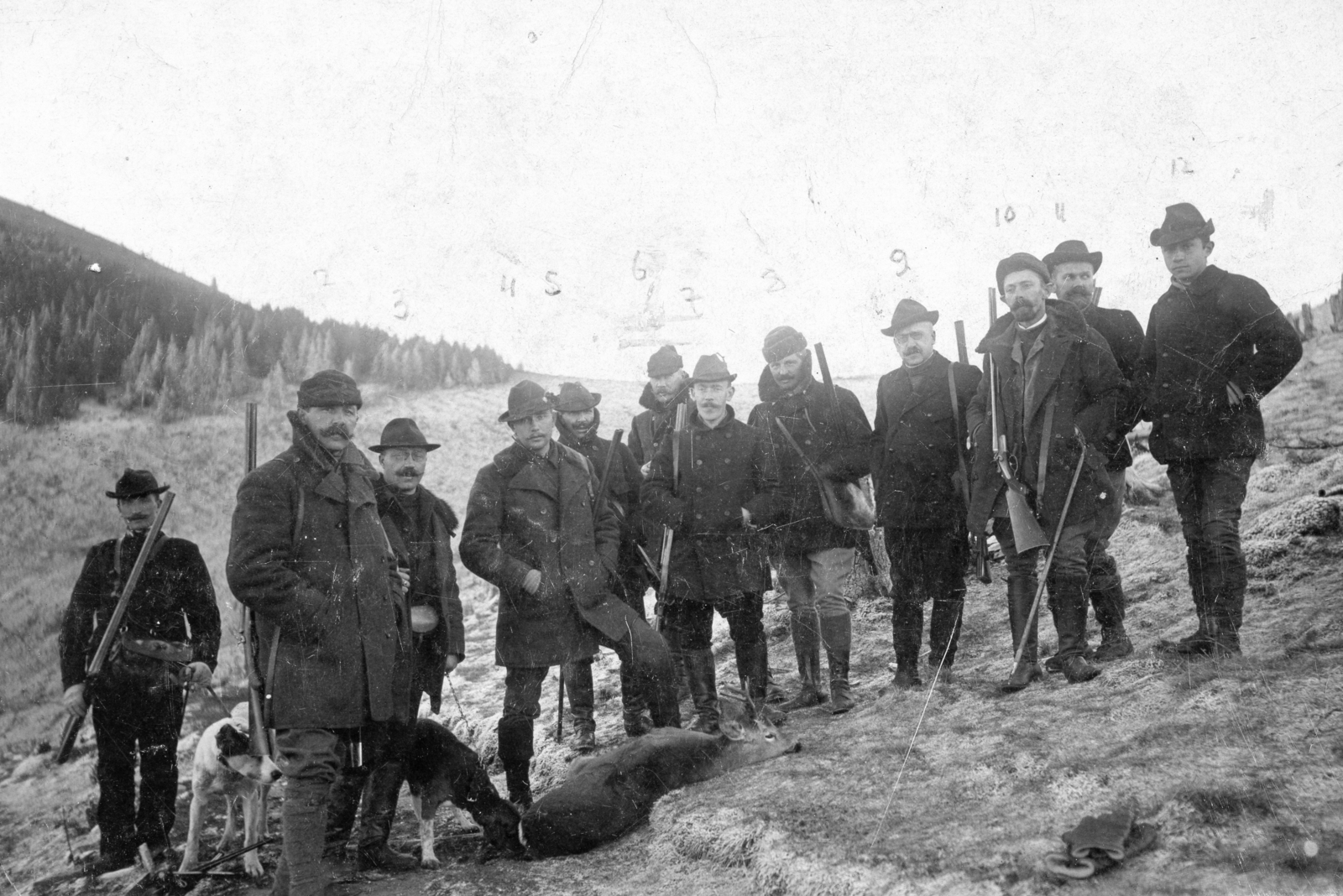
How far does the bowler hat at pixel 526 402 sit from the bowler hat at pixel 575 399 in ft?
2.25

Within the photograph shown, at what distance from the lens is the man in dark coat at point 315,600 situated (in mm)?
3637

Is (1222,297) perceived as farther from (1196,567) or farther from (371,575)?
(371,575)

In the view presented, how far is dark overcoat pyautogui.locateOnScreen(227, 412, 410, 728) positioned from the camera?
12.0 ft

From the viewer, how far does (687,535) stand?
551 centimetres

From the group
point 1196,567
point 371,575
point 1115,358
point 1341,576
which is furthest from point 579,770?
point 1341,576

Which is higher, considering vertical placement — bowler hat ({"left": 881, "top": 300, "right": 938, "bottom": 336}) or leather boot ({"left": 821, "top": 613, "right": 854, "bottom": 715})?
bowler hat ({"left": 881, "top": 300, "right": 938, "bottom": 336})

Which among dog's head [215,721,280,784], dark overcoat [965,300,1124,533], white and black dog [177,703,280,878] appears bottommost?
white and black dog [177,703,280,878]

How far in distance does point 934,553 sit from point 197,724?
6041mm

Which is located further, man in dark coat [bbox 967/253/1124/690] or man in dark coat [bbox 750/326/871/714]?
man in dark coat [bbox 750/326/871/714]

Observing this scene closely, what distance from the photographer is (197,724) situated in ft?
24.0

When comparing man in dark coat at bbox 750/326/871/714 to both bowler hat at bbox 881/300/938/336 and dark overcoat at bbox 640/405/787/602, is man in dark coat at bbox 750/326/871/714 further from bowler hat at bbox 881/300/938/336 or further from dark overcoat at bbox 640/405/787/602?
bowler hat at bbox 881/300/938/336

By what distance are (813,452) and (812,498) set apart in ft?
1.02

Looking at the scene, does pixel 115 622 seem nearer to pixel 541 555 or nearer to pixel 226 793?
pixel 226 793

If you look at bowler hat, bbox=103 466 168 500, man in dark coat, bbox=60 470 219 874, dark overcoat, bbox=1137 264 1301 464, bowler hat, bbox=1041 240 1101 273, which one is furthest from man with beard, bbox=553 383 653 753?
dark overcoat, bbox=1137 264 1301 464
